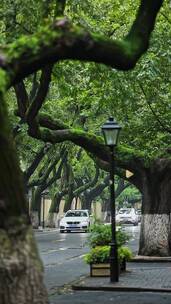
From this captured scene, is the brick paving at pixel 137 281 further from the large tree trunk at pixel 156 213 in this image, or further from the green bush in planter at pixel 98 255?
the large tree trunk at pixel 156 213

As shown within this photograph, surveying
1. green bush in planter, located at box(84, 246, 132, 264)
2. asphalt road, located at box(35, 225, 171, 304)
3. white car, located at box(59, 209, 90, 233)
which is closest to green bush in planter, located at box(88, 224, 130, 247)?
green bush in planter, located at box(84, 246, 132, 264)

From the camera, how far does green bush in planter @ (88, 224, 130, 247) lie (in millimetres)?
14586

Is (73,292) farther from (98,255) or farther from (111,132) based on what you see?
(111,132)

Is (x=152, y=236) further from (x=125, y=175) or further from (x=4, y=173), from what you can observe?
(x=4, y=173)

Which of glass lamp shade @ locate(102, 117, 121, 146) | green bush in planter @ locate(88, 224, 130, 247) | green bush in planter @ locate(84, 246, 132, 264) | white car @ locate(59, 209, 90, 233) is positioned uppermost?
glass lamp shade @ locate(102, 117, 121, 146)

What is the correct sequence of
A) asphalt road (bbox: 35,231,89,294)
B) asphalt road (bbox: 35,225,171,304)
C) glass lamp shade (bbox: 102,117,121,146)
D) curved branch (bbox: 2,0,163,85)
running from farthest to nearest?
asphalt road (bbox: 35,231,89,294)
glass lamp shade (bbox: 102,117,121,146)
asphalt road (bbox: 35,225,171,304)
curved branch (bbox: 2,0,163,85)

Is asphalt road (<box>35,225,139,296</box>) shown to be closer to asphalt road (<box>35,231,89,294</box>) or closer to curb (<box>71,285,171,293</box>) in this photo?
asphalt road (<box>35,231,89,294</box>)

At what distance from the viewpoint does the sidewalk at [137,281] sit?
1196 cm

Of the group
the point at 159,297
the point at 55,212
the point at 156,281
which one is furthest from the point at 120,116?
the point at 55,212

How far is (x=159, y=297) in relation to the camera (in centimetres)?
1092

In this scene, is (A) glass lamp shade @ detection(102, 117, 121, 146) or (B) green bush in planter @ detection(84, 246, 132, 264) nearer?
(A) glass lamp shade @ detection(102, 117, 121, 146)

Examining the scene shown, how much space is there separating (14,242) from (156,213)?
14.3 m

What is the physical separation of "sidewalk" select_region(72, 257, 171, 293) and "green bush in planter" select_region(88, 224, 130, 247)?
2.89 feet

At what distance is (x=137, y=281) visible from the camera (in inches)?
517
